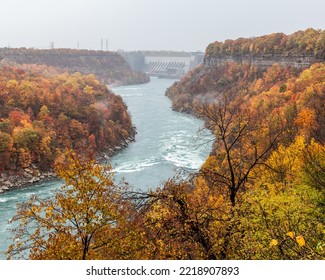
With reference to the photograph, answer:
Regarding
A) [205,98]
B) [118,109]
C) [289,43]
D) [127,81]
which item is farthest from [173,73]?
[118,109]

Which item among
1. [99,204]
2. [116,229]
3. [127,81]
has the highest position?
[99,204]

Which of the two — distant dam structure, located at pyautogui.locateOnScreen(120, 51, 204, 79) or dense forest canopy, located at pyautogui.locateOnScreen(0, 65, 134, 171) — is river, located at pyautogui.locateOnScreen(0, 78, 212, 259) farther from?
distant dam structure, located at pyautogui.locateOnScreen(120, 51, 204, 79)

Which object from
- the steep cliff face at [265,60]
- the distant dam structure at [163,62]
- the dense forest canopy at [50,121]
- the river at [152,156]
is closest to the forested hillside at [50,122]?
the dense forest canopy at [50,121]

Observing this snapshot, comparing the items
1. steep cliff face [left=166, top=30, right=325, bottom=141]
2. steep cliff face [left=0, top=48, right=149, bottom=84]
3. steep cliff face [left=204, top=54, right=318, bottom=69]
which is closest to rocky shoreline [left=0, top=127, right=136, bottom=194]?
steep cliff face [left=166, top=30, right=325, bottom=141]

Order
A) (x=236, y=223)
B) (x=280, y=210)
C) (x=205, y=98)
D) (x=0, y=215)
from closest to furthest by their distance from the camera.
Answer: (x=236, y=223) → (x=280, y=210) → (x=0, y=215) → (x=205, y=98)

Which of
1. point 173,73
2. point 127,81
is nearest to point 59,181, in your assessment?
point 127,81

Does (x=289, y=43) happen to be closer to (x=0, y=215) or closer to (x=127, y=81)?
(x=0, y=215)

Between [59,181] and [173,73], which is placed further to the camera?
[173,73]
